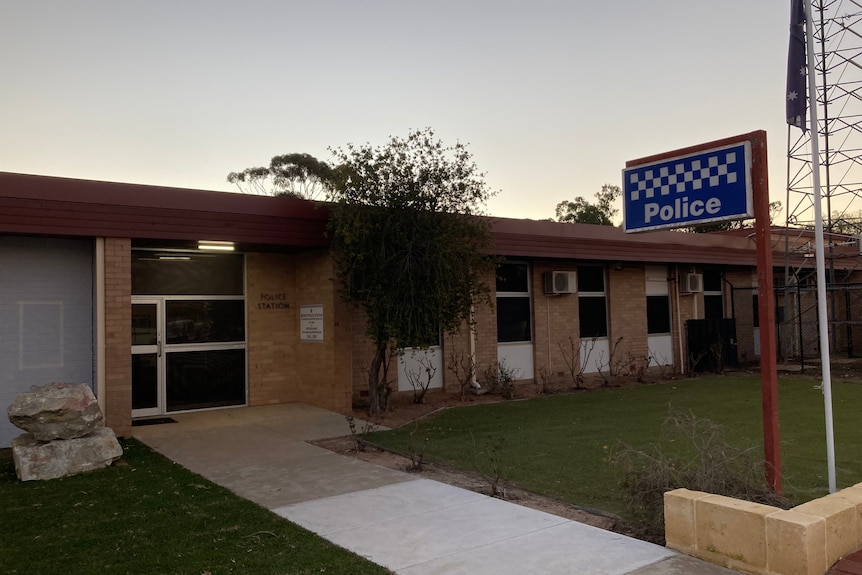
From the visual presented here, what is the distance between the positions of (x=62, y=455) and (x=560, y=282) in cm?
1089

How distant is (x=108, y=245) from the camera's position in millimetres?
9211

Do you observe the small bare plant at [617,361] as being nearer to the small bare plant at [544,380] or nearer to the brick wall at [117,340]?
the small bare plant at [544,380]

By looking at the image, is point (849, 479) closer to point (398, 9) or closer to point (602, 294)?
point (602, 294)

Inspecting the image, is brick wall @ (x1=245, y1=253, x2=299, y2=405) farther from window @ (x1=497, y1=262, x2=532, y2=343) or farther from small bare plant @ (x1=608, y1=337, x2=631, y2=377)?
small bare plant @ (x1=608, y1=337, x2=631, y2=377)

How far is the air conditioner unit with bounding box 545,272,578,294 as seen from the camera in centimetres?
1499

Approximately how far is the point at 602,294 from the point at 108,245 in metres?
11.9

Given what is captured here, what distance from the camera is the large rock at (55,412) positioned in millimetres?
7105

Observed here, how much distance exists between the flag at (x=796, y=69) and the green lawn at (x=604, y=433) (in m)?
3.55

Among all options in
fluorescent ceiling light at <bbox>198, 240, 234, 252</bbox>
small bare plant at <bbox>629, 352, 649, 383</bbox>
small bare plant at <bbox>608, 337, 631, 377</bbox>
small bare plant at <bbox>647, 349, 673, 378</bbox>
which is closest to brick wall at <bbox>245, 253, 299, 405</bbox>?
fluorescent ceiling light at <bbox>198, 240, 234, 252</bbox>

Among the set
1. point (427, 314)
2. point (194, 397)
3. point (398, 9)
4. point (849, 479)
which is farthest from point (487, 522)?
point (398, 9)

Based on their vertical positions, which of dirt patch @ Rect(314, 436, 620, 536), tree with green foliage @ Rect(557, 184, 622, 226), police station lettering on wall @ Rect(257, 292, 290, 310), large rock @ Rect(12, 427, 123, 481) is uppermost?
tree with green foliage @ Rect(557, 184, 622, 226)

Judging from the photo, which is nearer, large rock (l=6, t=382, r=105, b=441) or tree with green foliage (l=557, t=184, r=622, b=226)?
large rock (l=6, t=382, r=105, b=441)

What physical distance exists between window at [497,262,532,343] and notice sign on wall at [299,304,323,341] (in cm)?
472

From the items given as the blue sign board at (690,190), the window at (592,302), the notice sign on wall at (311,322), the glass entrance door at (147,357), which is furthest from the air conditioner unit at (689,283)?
the glass entrance door at (147,357)
